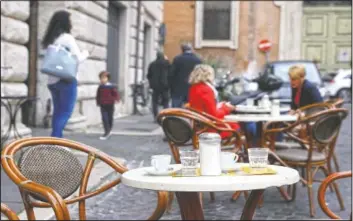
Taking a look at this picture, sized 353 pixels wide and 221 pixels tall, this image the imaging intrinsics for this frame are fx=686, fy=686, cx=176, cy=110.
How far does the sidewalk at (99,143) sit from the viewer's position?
516cm

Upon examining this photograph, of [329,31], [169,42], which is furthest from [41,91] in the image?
[329,31]

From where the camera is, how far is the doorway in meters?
16.3

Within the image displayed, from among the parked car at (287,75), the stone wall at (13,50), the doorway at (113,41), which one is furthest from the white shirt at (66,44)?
the doorway at (113,41)

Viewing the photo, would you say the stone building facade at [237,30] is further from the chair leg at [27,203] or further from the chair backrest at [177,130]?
the chair leg at [27,203]

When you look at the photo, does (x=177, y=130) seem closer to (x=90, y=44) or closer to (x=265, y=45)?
(x=90, y=44)

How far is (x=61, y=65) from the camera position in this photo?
25.2 feet

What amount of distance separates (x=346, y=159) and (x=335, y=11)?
87.4 feet

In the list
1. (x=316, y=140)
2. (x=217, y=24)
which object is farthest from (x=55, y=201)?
(x=217, y=24)

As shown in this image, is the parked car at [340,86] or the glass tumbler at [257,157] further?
the parked car at [340,86]

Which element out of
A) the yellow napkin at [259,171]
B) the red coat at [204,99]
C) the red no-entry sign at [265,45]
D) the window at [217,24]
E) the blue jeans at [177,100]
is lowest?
the blue jeans at [177,100]

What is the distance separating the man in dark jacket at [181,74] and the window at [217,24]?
20.5 metres

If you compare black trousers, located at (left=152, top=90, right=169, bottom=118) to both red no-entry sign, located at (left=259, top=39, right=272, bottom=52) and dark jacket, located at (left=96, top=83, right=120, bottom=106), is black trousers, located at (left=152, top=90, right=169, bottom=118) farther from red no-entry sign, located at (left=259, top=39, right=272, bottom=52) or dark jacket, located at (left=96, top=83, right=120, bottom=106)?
red no-entry sign, located at (left=259, top=39, right=272, bottom=52)

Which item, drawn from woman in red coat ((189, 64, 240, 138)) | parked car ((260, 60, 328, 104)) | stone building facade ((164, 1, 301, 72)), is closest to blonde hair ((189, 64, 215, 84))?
woman in red coat ((189, 64, 240, 138))

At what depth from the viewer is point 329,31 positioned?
112 ft
